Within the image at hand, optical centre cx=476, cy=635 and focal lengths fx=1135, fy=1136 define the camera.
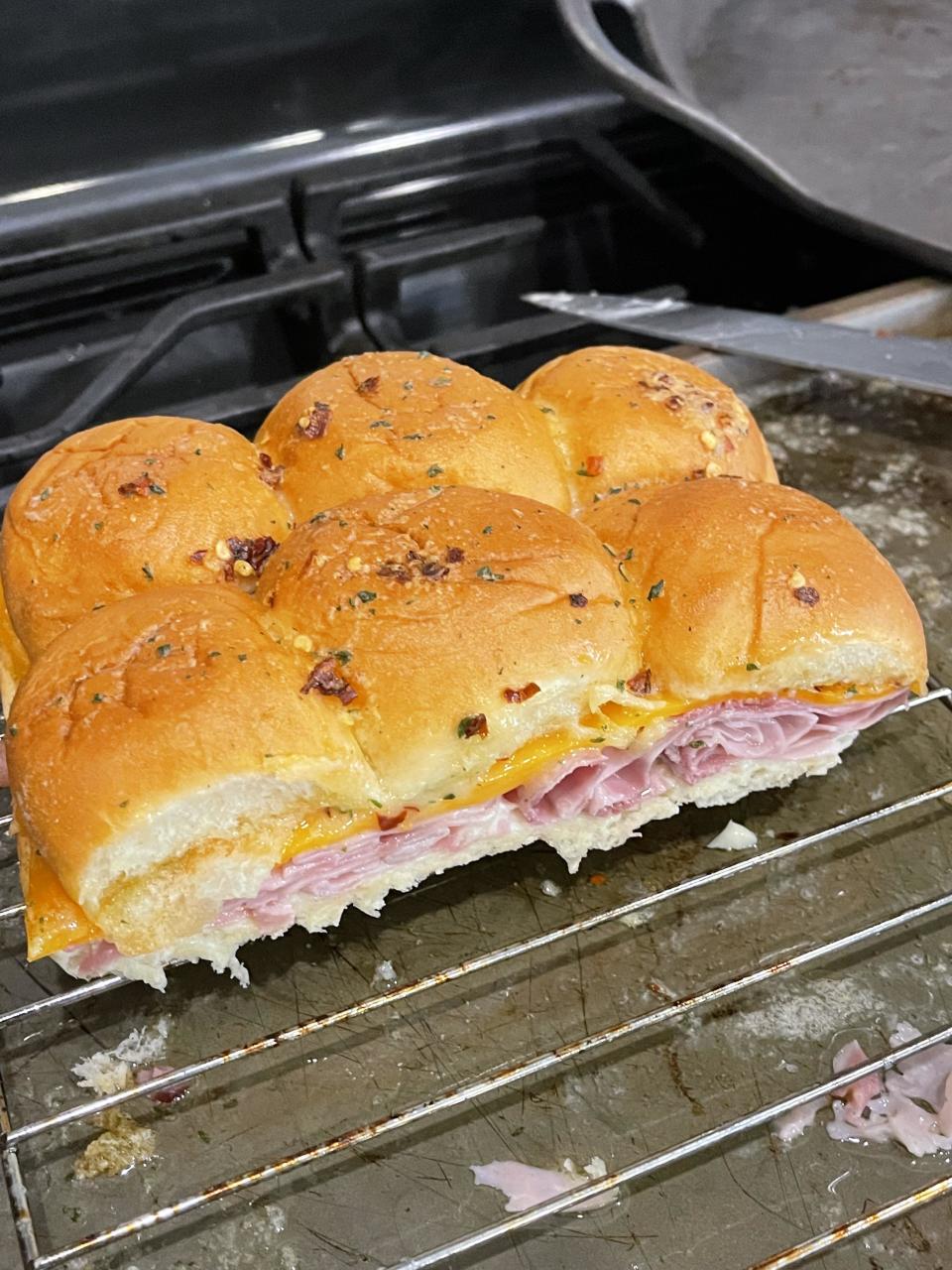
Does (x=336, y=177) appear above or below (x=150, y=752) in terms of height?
above

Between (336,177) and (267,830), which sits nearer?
(267,830)

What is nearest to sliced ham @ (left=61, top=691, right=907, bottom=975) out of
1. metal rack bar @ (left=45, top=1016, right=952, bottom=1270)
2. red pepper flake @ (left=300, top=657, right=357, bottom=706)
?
red pepper flake @ (left=300, top=657, right=357, bottom=706)

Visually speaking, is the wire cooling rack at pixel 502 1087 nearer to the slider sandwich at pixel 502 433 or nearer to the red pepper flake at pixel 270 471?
the slider sandwich at pixel 502 433

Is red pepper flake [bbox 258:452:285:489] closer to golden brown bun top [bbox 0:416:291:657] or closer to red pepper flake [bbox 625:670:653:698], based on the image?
golden brown bun top [bbox 0:416:291:657]

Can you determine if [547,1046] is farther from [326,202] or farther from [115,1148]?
[326,202]

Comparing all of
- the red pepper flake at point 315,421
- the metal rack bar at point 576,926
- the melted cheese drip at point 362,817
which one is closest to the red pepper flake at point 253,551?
the red pepper flake at point 315,421

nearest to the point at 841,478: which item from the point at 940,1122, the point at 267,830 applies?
the point at 940,1122

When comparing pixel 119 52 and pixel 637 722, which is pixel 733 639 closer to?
pixel 637 722

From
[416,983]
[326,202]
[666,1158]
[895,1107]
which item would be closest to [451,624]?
[416,983]
